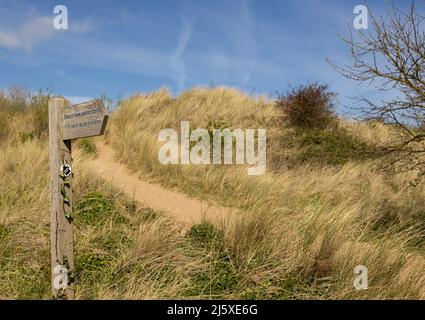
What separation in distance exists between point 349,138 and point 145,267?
424 inches

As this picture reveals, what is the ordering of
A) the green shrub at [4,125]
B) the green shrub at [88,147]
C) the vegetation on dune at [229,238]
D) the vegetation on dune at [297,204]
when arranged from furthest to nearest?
the green shrub at [4,125] < the green shrub at [88,147] < the vegetation on dune at [297,204] < the vegetation on dune at [229,238]

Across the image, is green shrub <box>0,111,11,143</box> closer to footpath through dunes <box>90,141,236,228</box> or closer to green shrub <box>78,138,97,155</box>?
green shrub <box>78,138,97,155</box>

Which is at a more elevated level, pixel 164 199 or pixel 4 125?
pixel 4 125

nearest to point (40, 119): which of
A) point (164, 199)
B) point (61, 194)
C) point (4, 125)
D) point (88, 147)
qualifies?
point (4, 125)

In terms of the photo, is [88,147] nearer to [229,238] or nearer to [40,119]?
[40,119]

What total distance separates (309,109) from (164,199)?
855cm

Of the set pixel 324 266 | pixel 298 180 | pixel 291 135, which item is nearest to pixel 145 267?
pixel 324 266

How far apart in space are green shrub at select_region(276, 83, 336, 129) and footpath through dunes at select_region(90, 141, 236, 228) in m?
6.85

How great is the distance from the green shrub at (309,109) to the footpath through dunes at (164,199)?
6853mm

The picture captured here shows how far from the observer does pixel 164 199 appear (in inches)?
353
